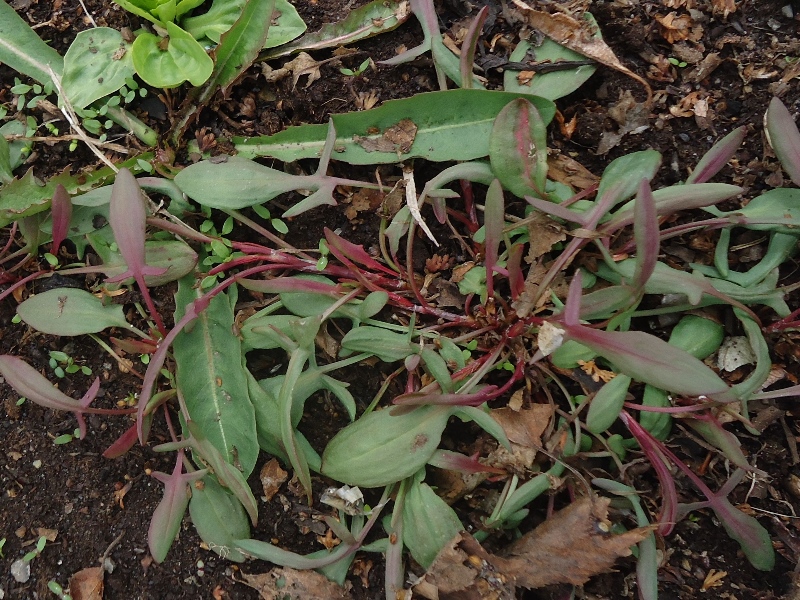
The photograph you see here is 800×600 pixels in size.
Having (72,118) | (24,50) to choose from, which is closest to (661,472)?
(72,118)

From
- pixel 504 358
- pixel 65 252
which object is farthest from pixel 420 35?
pixel 65 252

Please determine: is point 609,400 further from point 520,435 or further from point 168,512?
point 168,512

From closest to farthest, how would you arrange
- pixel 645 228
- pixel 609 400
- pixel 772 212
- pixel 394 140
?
pixel 645 228 < pixel 609 400 < pixel 772 212 < pixel 394 140

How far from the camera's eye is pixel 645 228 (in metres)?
0.99

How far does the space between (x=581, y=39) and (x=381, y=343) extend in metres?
0.84

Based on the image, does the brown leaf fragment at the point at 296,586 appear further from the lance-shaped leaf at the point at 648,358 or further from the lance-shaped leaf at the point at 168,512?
the lance-shaped leaf at the point at 648,358

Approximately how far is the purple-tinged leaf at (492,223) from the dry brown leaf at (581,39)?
0.44 meters

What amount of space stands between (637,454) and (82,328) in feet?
4.19

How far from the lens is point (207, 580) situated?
1.36 m

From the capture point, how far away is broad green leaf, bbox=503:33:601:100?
1345mm

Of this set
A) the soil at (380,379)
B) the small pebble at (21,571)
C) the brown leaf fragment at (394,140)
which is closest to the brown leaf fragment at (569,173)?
the soil at (380,379)

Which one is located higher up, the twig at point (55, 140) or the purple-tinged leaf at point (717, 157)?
the purple-tinged leaf at point (717, 157)

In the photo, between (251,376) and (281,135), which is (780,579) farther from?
(281,135)

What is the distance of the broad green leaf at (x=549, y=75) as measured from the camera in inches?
52.9
